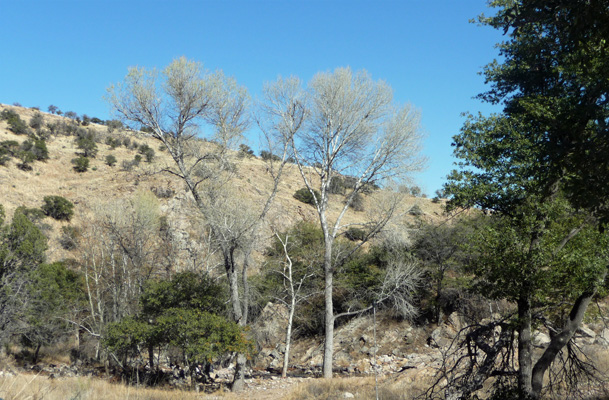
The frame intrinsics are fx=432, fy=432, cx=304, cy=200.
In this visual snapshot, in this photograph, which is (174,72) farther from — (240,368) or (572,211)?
(572,211)

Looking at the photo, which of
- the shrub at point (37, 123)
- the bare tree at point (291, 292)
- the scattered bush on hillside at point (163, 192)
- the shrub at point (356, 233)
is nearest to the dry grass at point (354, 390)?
the bare tree at point (291, 292)

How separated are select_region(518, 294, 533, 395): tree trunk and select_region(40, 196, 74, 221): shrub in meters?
40.2

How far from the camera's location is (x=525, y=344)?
7957mm

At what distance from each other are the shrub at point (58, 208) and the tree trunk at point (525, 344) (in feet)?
132

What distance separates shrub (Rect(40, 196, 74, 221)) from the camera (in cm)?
3856

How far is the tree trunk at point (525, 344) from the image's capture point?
7578 mm

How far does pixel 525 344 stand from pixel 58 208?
40.6 m

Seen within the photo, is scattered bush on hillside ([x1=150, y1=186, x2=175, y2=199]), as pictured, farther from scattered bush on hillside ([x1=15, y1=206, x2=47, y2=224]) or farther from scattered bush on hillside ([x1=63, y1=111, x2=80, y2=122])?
scattered bush on hillside ([x1=63, y1=111, x2=80, y2=122])

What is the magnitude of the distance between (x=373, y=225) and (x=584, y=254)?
10.4m

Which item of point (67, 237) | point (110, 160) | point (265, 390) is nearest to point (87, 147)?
point (110, 160)

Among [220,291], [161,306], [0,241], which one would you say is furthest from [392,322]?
[0,241]

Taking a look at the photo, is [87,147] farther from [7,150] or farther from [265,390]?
[265,390]

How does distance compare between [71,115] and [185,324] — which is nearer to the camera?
[185,324]

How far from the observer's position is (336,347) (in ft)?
81.9
